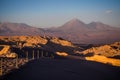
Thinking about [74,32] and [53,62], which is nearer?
[53,62]

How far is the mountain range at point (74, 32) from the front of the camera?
343 ft

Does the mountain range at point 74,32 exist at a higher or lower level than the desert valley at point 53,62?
higher

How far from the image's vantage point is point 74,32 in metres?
126

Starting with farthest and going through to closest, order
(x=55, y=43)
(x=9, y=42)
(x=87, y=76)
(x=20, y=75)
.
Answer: (x=55, y=43), (x=9, y=42), (x=87, y=76), (x=20, y=75)

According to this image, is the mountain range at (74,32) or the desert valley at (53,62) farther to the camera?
the mountain range at (74,32)

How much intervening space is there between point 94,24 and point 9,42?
12572 cm

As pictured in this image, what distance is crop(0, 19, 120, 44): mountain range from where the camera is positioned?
104438 millimetres

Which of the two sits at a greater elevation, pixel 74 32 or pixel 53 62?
pixel 74 32

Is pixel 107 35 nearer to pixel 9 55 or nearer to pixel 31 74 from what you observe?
pixel 9 55

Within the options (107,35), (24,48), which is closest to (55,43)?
(24,48)

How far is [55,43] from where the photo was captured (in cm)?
4616

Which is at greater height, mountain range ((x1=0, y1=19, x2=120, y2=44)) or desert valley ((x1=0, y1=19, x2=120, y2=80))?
mountain range ((x1=0, y1=19, x2=120, y2=44))

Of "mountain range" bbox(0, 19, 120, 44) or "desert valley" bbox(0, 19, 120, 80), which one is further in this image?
"mountain range" bbox(0, 19, 120, 44)

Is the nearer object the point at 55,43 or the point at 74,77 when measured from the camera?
the point at 74,77
